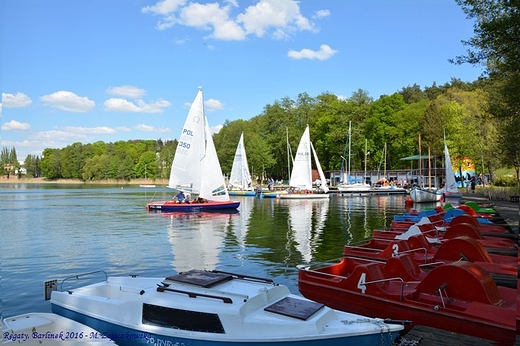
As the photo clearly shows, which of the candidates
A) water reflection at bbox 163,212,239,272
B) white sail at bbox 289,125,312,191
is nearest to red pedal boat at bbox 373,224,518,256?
water reflection at bbox 163,212,239,272

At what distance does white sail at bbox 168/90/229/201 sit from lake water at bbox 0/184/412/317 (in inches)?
236

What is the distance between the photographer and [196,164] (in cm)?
4681

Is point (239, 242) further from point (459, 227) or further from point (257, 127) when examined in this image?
point (257, 127)

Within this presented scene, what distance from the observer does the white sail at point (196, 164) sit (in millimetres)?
46562

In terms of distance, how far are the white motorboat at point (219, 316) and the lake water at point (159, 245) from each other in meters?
→ 5.28

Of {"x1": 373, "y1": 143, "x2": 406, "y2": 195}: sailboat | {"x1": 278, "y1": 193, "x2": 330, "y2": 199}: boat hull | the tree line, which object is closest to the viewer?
{"x1": 278, "y1": 193, "x2": 330, "y2": 199}: boat hull

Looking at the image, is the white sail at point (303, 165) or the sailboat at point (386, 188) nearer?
the white sail at point (303, 165)

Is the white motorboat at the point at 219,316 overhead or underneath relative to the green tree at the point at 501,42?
underneath

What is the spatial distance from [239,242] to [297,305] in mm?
17329

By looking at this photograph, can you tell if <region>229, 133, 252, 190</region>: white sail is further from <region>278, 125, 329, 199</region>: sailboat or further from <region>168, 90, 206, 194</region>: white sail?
<region>168, 90, 206, 194</region>: white sail

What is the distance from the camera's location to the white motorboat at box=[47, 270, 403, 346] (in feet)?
26.1

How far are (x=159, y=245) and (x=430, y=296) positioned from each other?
17751 mm

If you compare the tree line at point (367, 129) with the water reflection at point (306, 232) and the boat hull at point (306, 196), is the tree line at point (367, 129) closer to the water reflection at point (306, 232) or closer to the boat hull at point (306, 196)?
the boat hull at point (306, 196)

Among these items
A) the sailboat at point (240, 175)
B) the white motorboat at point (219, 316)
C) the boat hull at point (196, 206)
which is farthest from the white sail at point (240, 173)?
the white motorboat at point (219, 316)
